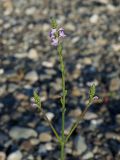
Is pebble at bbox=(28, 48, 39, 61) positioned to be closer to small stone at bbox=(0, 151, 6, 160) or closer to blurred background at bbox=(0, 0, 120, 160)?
blurred background at bbox=(0, 0, 120, 160)

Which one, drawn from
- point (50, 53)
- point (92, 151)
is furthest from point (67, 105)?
point (50, 53)

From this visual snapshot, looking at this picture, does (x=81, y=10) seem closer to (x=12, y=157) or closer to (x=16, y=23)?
(x=16, y=23)

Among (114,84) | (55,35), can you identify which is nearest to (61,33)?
(55,35)

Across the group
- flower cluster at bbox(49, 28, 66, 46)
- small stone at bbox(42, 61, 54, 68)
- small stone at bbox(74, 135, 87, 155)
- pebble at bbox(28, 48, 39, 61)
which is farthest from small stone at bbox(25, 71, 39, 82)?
flower cluster at bbox(49, 28, 66, 46)

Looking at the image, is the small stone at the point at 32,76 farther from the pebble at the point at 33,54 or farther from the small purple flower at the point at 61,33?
the small purple flower at the point at 61,33

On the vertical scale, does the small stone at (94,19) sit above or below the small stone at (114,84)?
above

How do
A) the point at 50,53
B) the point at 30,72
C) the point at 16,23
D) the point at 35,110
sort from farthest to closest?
the point at 16,23, the point at 50,53, the point at 30,72, the point at 35,110

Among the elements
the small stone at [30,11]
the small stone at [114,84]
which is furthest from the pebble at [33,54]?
the small stone at [30,11]
